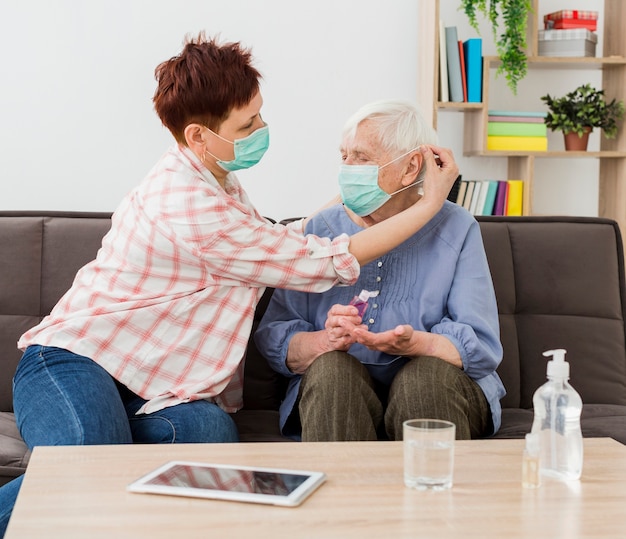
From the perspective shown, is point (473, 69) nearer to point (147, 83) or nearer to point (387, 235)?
point (147, 83)

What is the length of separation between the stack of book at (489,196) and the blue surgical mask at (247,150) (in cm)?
199

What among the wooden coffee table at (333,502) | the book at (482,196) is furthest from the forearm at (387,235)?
the book at (482,196)

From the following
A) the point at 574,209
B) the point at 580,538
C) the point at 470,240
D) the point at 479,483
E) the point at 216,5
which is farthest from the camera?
the point at 574,209

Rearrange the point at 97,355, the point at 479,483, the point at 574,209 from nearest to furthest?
the point at 479,483
the point at 97,355
the point at 574,209

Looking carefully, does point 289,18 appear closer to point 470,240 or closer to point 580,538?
point 470,240

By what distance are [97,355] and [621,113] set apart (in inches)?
115

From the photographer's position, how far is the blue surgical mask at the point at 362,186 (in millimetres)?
1970

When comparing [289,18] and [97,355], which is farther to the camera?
[289,18]

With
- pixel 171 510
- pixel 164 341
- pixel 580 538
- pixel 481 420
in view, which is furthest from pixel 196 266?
pixel 580 538

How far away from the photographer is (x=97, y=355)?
1.79 metres

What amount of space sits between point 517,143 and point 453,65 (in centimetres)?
46

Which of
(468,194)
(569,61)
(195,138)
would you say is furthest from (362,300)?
(569,61)

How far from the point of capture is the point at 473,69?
3.77 meters

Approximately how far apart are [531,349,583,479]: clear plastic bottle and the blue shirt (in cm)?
58
